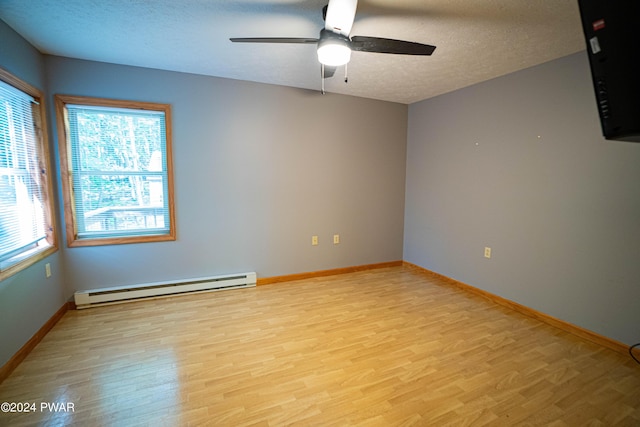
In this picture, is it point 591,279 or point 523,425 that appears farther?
point 591,279

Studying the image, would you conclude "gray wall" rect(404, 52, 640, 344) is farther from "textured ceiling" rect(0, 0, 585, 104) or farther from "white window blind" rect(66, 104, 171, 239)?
"white window blind" rect(66, 104, 171, 239)

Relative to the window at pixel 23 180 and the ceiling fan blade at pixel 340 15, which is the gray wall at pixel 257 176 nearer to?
the window at pixel 23 180

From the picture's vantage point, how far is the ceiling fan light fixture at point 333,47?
169cm

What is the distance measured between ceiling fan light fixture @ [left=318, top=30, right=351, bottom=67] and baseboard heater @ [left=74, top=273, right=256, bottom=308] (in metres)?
2.48

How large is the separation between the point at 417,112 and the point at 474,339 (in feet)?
9.74

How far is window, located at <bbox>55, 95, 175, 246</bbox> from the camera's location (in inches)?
105

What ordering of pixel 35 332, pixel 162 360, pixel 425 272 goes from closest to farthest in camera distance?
pixel 162 360
pixel 35 332
pixel 425 272

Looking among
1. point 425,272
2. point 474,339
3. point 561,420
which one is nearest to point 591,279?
point 474,339

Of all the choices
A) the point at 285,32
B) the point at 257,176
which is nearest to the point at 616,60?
the point at 285,32

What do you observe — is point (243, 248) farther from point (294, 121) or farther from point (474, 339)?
point (474, 339)

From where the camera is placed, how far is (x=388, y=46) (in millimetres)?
1772

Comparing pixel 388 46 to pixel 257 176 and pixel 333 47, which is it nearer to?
pixel 333 47

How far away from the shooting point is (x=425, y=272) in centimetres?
394

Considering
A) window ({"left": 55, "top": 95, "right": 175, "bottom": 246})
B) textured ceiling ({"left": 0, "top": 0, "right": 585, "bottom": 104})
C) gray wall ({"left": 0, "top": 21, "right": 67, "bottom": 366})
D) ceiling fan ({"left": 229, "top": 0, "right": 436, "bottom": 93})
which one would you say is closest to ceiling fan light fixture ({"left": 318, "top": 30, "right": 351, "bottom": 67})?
ceiling fan ({"left": 229, "top": 0, "right": 436, "bottom": 93})
